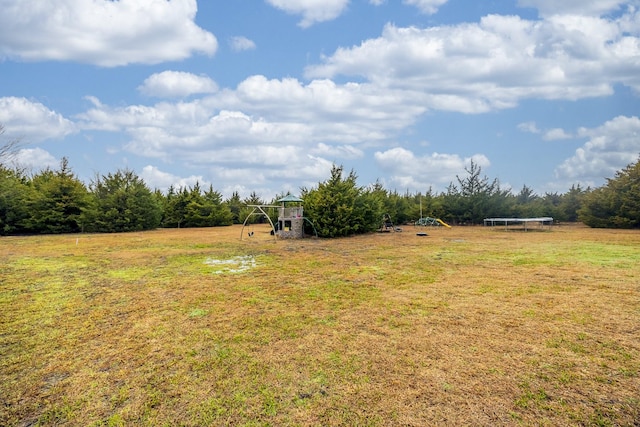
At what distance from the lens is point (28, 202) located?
17641 mm

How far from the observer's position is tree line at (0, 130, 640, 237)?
1609 centimetres

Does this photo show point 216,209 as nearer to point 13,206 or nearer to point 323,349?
point 13,206

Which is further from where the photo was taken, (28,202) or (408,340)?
(28,202)

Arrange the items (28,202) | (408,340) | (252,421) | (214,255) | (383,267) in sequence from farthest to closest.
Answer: (28,202) < (214,255) < (383,267) < (408,340) < (252,421)

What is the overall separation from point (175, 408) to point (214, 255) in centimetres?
777

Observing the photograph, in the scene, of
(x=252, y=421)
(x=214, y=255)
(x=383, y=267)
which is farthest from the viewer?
(x=214, y=255)

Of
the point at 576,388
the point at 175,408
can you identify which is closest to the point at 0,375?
the point at 175,408

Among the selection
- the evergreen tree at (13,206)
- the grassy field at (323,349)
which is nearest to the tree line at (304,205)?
the evergreen tree at (13,206)

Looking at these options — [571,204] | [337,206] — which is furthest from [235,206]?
[571,204]

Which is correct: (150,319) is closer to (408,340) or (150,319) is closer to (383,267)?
(408,340)

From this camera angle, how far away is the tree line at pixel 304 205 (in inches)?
634

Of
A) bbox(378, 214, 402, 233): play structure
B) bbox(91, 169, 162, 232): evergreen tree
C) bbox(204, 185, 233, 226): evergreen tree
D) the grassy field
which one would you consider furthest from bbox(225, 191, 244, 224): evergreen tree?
the grassy field

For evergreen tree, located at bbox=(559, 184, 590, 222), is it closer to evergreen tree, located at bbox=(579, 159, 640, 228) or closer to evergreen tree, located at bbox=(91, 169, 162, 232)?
evergreen tree, located at bbox=(579, 159, 640, 228)

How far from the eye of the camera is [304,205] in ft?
55.1
